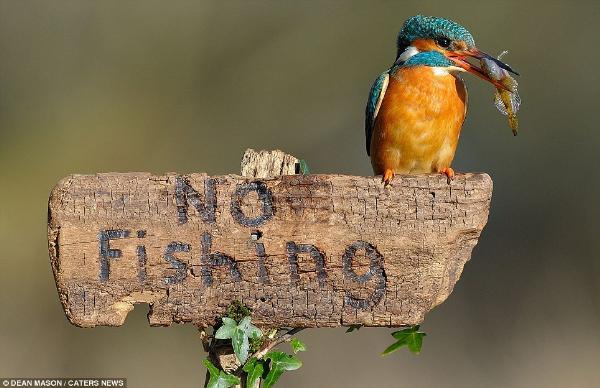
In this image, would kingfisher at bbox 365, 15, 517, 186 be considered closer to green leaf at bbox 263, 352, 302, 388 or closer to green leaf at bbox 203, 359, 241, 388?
green leaf at bbox 263, 352, 302, 388

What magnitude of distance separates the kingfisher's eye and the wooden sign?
92 cm

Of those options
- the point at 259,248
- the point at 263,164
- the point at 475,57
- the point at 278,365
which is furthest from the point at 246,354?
the point at 475,57

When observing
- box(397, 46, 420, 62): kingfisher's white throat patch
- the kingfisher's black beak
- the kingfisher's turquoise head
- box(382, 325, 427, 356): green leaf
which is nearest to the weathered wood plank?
box(382, 325, 427, 356): green leaf

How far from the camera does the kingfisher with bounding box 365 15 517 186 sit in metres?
3.64

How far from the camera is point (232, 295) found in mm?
2791

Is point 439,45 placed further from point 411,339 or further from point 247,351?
point 247,351

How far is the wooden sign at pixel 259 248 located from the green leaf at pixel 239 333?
0.05 m

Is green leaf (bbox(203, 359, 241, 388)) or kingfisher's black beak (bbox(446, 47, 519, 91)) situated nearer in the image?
green leaf (bbox(203, 359, 241, 388))

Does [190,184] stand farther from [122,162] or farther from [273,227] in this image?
[122,162]

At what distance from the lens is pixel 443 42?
11.6 ft

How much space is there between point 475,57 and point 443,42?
15cm

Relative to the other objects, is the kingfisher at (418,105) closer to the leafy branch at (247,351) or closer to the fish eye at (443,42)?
the fish eye at (443,42)

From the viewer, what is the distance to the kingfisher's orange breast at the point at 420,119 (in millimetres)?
3678

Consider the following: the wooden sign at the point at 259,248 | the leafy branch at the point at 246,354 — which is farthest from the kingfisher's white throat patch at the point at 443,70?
the leafy branch at the point at 246,354
